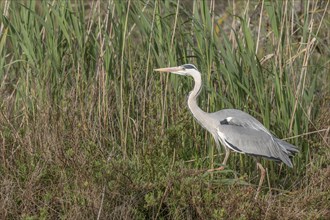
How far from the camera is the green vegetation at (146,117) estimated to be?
3.91m

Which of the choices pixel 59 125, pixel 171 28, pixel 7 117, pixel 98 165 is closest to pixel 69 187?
pixel 98 165

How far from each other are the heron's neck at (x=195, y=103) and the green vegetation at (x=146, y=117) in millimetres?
76

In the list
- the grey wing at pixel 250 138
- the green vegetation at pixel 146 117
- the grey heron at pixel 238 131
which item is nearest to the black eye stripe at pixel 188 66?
the grey heron at pixel 238 131

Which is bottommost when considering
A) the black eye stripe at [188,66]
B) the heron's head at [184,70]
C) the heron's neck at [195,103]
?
the heron's neck at [195,103]

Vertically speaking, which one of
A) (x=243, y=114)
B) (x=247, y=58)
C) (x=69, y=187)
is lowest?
(x=69, y=187)

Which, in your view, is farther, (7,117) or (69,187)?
(7,117)

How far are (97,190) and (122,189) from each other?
150mm

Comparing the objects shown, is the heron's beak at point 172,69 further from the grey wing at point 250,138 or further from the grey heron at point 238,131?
the grey wing at point 250,138

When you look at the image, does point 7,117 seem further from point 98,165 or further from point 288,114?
point 288,114

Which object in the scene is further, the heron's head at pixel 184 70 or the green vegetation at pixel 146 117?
the heron's head at pixel 184 70

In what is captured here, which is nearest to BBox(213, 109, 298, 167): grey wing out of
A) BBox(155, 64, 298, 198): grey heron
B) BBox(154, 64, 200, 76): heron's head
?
BBox(155, 64, 298, 198): grey heron

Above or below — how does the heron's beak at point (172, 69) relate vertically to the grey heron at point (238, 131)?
above

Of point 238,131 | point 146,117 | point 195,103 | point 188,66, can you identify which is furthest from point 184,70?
point 238,131

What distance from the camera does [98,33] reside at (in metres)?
5.09
